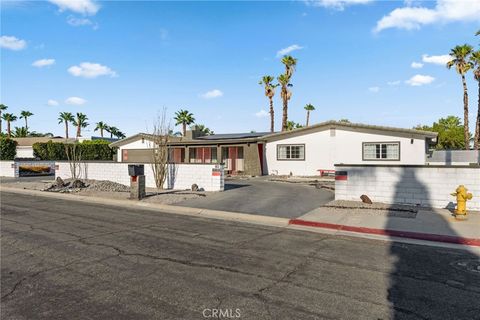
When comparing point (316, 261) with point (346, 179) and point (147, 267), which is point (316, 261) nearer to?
point (147, 267)

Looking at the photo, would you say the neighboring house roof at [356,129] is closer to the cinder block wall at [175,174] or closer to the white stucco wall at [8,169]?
the cinder block wall at [175,174]

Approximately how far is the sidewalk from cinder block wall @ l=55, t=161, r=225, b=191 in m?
7.27

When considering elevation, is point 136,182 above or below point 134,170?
below

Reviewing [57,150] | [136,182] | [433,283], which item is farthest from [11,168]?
[433,283]

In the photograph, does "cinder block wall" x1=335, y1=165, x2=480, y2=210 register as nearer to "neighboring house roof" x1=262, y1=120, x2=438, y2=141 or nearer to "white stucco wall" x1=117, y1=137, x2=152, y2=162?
"neighboring house roof" x1=262, y1=120, x2=438, y2=141

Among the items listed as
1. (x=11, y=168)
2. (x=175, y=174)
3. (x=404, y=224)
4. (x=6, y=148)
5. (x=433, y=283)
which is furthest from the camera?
(x=6, y=148)

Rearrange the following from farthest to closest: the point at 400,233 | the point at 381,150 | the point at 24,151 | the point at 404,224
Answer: the point at 24,151 → the point at 381,150 → the point at 404,224 → the point at 400,233

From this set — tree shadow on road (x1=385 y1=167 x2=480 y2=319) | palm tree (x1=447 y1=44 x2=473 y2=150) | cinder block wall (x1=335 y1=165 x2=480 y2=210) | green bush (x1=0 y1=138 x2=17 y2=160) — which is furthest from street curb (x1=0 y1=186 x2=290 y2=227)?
palm tree (x1=447 y1=44 x2=473 y2=150)

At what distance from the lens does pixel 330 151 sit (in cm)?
2620

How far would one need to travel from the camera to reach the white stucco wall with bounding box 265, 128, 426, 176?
23406 millimetres

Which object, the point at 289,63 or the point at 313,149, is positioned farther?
the point at 289,63

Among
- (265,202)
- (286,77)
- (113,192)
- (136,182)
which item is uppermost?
(286,77)

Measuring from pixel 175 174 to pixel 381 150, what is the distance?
14.7 meters

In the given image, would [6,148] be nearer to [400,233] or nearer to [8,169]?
[8,169]
